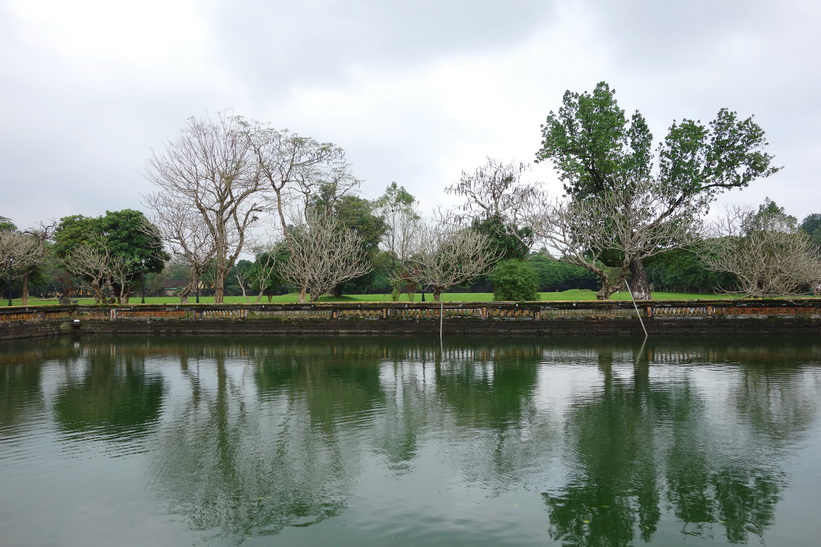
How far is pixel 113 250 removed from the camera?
111ft

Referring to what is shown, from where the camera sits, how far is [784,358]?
1633cm

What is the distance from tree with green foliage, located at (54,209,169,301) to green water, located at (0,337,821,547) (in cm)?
1963

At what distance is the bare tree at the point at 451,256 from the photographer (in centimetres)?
3212

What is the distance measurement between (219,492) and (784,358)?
A: 16.5m

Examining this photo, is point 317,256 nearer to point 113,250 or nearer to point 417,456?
point 113,250

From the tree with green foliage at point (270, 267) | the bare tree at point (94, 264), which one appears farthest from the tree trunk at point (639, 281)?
the bare tree at point (94, 264)

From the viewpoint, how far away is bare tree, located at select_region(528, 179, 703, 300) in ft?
95.3

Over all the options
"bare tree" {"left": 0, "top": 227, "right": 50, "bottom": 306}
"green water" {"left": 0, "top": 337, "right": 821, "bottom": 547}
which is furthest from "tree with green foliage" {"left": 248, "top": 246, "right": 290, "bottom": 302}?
"green water" {"left": 0, "top": 337, "right": 821, "bottom": 547}

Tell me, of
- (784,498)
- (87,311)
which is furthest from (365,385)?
(87,311)

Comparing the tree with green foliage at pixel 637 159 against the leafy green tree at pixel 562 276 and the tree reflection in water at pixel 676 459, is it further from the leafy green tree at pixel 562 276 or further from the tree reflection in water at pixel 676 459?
the leafy green tree at pixel 562 276

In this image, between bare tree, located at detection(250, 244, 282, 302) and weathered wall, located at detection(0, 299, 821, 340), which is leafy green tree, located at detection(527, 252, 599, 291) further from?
weathered wall, located at detection(0, 299, 821, 340)

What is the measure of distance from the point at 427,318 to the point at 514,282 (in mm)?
8711

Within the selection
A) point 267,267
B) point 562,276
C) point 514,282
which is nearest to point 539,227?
point 514,282

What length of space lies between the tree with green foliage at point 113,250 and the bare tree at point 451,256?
16215 mm
